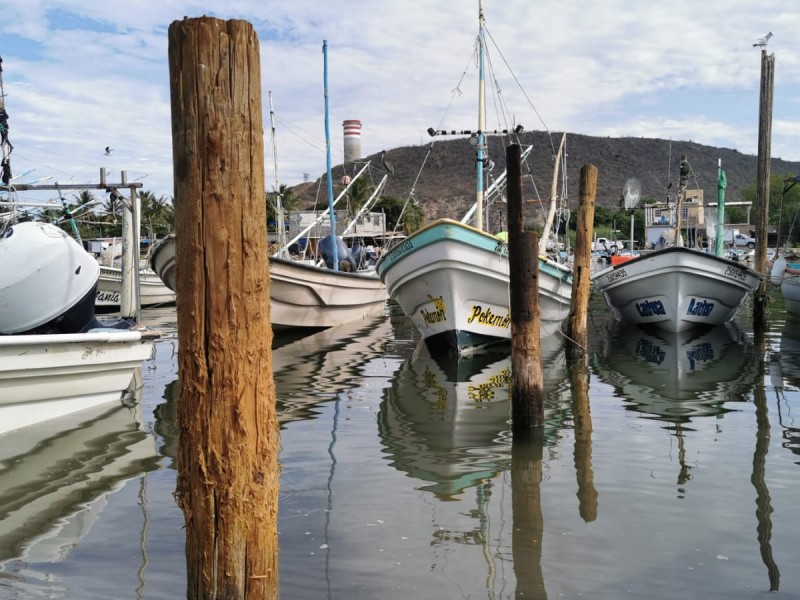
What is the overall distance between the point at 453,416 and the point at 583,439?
1.97 m

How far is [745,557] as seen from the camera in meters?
5.59

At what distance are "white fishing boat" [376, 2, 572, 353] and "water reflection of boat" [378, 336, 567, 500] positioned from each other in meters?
0.63

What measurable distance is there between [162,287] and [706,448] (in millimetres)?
26984

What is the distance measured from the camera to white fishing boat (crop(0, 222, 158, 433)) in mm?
8852

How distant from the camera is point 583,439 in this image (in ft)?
29.6

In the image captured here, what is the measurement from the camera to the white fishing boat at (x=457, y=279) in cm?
1438

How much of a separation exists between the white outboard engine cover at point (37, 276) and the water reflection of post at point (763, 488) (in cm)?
798

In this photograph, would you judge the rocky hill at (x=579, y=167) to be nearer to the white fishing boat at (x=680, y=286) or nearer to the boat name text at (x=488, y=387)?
the white fishing boat at (x=680, y=286)

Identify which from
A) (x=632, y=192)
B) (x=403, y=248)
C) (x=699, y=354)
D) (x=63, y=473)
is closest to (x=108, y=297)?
(x=403, y=248)

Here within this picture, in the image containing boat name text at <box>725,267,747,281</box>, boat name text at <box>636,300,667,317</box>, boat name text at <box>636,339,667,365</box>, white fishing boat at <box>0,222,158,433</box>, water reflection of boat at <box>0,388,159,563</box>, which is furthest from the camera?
boat name text at <box>636,300,667,317</box>

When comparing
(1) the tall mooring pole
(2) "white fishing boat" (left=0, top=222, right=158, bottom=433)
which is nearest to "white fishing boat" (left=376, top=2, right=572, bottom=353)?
(2) "white fishing boat" (left=0, top=222, right=158, bottom=433)

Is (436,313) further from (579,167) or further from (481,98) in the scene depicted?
(579,167)

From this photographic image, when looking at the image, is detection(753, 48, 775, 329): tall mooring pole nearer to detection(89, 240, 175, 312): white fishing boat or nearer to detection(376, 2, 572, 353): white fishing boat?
detection(376, 2, 572, 353): white fishing boat

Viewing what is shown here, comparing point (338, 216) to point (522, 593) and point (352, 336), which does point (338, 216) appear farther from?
point (522, 593)
